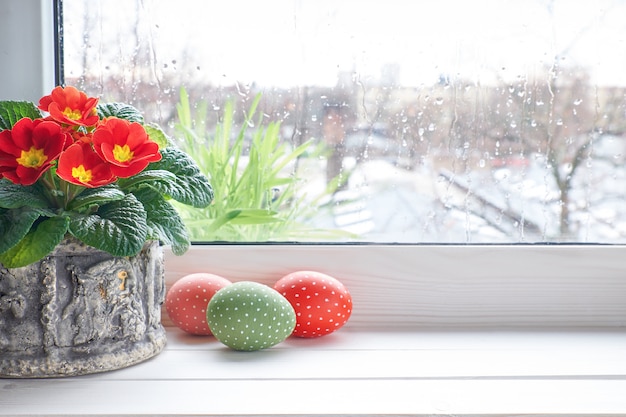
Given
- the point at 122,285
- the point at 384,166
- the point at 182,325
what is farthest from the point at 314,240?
the point at 122,285

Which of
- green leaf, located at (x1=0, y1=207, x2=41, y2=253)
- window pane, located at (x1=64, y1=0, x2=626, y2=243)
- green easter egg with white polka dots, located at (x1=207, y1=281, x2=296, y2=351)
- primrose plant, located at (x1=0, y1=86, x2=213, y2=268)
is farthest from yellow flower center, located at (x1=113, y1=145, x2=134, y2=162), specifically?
window pane, located at (x1=64, y1=0, x2=626, y2=243)

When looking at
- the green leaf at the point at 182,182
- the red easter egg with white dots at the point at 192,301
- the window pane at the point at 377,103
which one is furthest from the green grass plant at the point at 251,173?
the green leaf at the point at 182,182

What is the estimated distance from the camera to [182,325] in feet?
3.13

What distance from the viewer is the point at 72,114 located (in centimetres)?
78

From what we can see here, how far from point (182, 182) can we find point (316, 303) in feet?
0.86

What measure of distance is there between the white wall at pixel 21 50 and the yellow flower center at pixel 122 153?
373mm

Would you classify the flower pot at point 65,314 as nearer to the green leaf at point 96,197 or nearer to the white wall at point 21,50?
the green leaf at point 96,197

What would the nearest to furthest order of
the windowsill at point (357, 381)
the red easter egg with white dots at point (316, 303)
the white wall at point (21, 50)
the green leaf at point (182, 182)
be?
1. the windowsill at point (357, 381)
2. the green leaf at point (182, 182)
3. the red easter egg with white dots at point (316, 303)
4. the white wall at point (21, 50)

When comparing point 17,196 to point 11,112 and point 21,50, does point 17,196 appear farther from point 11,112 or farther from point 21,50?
point 21,50

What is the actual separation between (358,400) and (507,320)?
1.42 feet

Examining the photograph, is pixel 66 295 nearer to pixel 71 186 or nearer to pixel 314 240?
pixel 71 186

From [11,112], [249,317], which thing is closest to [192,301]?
[249,317]

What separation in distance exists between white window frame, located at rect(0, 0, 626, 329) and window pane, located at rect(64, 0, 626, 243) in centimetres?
7

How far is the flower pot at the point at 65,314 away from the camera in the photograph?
76cm
